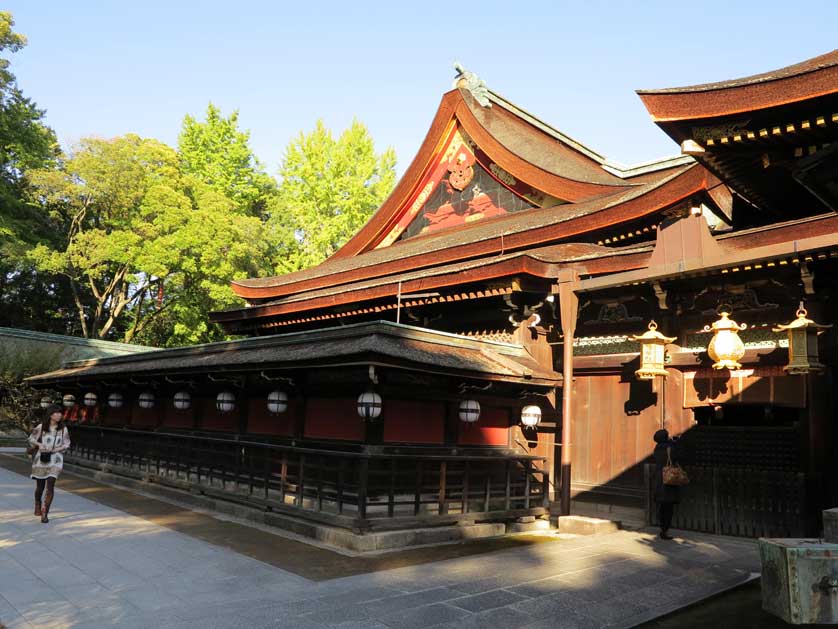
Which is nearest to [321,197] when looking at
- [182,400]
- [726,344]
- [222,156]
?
[222,156]

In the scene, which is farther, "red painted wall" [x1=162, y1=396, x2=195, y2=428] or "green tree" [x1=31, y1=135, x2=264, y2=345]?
"green tree" [x1=31, y1=135, x2=264, y2=345]

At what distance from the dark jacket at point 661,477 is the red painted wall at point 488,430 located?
3016 millimetres

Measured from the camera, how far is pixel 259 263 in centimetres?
3384

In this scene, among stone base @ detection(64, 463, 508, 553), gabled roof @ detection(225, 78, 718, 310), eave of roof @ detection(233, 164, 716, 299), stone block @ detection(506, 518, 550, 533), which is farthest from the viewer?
gabled roof @ detection(225, 78, 718, 310)

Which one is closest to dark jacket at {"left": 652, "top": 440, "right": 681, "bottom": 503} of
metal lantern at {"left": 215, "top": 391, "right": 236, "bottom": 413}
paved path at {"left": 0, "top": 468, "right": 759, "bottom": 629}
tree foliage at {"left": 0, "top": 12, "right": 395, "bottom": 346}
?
paved path at {"left": 0, "top": 468, "right": 759, "bottom": 629}

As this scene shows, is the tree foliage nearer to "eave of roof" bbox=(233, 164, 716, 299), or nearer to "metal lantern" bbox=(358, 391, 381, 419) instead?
"eave of roof" bbox=(233, 164, 716, 299)

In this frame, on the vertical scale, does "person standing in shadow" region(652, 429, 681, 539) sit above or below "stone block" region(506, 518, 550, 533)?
above

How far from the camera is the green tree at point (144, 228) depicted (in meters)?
30.5

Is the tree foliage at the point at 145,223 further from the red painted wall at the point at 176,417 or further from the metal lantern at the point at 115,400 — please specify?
the red painted wall at the point at 176,417

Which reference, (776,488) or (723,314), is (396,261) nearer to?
(723,314)

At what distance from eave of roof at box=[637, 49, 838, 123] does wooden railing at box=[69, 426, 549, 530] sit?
221 inches

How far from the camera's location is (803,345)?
868cm

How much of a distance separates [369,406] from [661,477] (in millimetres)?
4357

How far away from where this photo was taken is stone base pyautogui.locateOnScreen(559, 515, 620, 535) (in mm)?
10031
